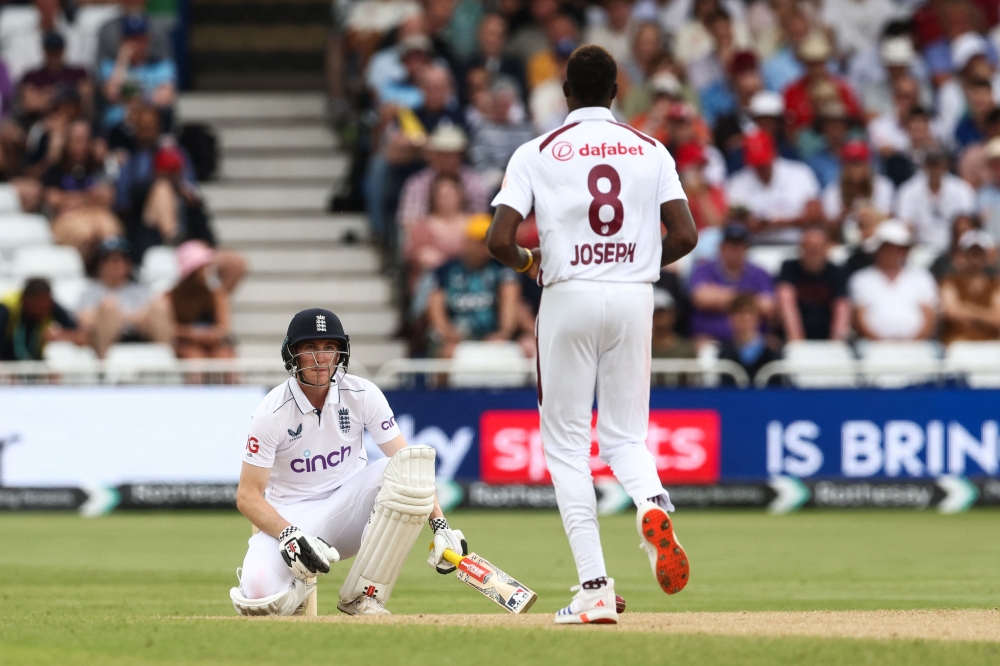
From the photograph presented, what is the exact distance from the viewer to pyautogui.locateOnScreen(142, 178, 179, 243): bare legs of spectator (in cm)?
1697

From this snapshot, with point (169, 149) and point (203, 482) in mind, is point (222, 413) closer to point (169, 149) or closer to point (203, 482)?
point (203, 482)

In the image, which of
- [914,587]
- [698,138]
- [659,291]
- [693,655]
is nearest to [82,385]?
[659,291]

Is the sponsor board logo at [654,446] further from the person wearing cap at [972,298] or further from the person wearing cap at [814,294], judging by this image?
the person wearing cap at [972,298]

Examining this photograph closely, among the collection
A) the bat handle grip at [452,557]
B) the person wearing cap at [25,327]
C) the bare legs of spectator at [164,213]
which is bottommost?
the bat handle grip at [452,557]

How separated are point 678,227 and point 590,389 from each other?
0.78 metres

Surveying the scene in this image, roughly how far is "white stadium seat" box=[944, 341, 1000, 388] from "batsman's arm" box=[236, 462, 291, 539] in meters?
8.75

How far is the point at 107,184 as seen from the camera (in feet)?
55.4

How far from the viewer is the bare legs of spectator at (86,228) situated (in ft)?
54.2

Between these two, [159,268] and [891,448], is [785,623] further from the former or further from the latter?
[159,268]

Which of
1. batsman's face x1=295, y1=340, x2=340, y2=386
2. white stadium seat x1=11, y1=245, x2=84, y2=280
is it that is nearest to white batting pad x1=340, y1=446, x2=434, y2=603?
batsman's face x1=295, y1=340, x2=340, y2=386

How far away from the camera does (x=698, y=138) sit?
1738cm

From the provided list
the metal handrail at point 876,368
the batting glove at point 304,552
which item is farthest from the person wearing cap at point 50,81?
the batting glove at point 304,552

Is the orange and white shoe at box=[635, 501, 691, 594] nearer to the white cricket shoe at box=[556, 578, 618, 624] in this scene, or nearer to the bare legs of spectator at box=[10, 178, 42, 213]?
the white cricket shoe at box=[556, 578, 618, 624]

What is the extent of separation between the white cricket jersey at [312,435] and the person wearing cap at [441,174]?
890cm
